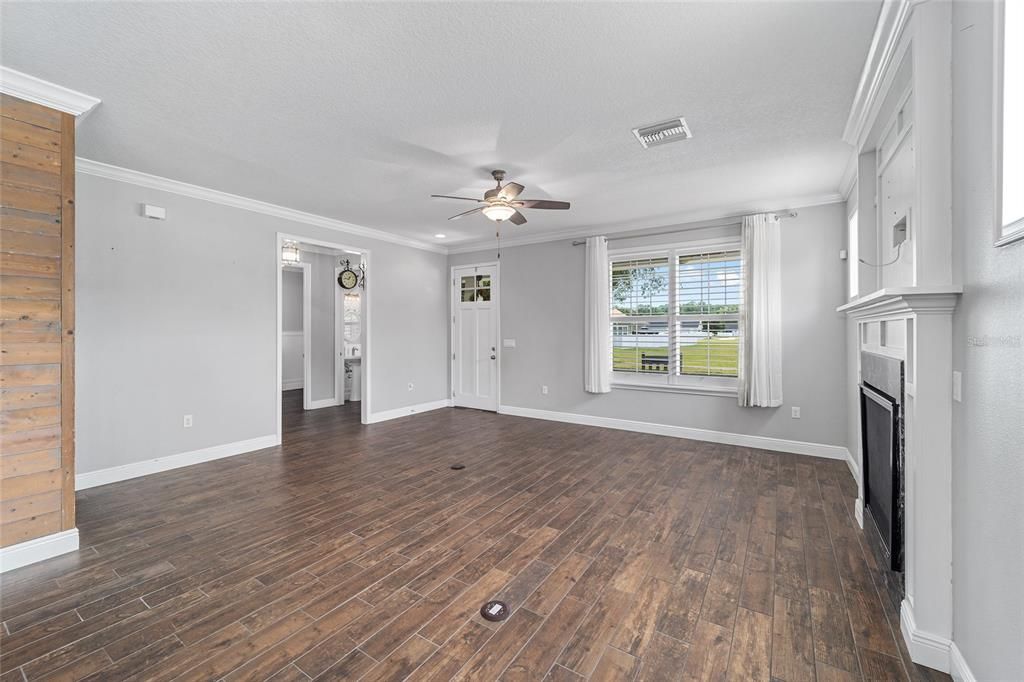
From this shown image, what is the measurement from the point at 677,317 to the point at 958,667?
13.5 ft

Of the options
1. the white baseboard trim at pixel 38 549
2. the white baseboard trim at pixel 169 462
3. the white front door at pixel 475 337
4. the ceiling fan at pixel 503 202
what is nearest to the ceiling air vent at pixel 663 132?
the ceiling fan at pixel 503 202

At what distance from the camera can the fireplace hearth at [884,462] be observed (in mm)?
2211

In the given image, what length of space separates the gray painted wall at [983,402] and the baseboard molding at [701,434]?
3278 mm

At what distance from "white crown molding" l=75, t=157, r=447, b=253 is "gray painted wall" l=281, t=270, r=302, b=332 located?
3.32m

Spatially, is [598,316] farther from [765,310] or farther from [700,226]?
[765,310]

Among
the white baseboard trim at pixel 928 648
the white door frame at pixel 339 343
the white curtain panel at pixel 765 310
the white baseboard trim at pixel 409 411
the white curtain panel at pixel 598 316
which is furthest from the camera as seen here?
the white door frame at pixel 339 343

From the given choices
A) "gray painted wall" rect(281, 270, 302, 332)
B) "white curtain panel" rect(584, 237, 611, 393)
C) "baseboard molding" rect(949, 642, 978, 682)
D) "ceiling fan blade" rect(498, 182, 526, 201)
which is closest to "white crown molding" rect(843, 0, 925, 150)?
"ceiling fan blade" rect(498, 182, 526, 201)

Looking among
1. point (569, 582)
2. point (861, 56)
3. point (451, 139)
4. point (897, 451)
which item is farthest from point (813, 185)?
point (569, 582)

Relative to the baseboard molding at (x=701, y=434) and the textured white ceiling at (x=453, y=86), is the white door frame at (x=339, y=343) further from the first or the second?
the textured white ceiling at (x=453, y=86)

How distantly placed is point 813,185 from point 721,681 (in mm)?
4456

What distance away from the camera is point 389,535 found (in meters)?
2.82

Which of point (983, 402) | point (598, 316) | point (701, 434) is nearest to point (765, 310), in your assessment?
point (701, 434)

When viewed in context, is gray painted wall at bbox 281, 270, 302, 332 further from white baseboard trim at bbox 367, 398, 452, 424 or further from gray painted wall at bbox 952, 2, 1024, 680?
gray painted wall at bbox 952, 2, 1024, 680

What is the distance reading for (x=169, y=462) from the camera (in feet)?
13.5
